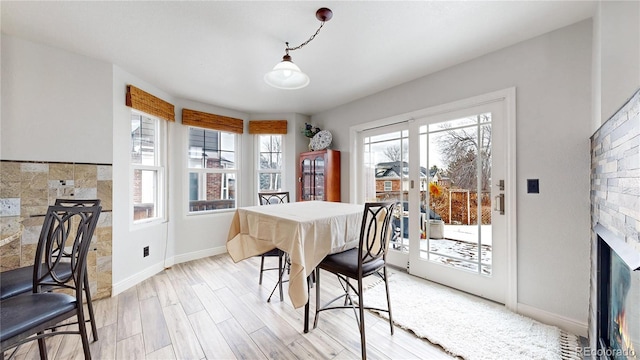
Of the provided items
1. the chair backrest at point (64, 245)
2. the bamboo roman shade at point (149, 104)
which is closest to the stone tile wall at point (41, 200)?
the chair backrest at point (64, 245)

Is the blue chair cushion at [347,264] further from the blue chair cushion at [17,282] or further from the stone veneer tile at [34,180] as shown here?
the stone veneer tile at [34,180]

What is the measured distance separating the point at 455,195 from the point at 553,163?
0.79 meters

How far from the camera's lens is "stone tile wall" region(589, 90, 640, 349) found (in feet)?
2.82

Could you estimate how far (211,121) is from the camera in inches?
140

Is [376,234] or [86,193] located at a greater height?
[86,193]

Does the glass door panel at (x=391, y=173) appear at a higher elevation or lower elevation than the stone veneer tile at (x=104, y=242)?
higher

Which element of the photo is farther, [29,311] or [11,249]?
[11,249]

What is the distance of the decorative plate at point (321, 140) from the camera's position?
373 cm

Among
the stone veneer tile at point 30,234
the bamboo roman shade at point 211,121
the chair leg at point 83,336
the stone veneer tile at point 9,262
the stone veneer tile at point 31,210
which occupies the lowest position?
the chair leg at point 83,336

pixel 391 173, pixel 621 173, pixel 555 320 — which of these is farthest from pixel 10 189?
pixel 555 320

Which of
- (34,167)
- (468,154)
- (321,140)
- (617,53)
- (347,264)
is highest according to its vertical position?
(617,53)

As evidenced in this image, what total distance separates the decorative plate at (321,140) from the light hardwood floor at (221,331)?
2.05 meters

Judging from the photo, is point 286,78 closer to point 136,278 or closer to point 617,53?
point 617,53

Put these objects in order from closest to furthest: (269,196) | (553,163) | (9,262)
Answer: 1. (553,163)
2. (9,262)
3. (269,196)
